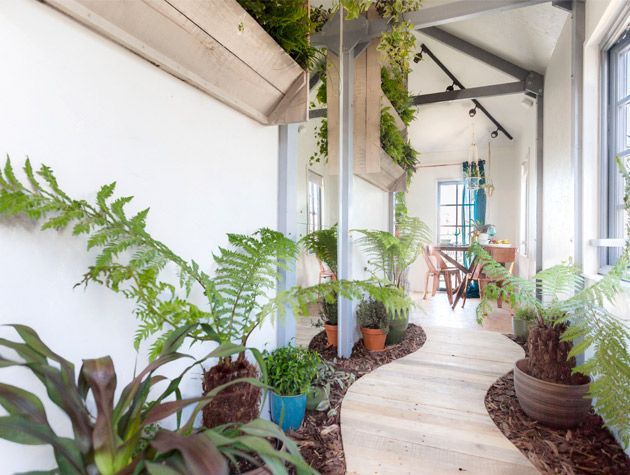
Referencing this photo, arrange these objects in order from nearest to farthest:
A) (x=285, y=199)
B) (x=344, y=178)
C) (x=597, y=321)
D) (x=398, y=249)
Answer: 1. (x=597, y=321)
2. (x=285, y=199)
3. (x=344, y=178)
4. (x=398, y=249)

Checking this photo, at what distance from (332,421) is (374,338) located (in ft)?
3.60

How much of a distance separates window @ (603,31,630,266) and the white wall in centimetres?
199

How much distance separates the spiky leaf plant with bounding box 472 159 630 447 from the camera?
1176 mm

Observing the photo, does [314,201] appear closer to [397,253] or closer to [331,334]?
[397,253]

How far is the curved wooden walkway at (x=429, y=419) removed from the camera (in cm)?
133

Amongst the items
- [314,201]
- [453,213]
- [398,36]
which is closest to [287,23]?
[398,36]

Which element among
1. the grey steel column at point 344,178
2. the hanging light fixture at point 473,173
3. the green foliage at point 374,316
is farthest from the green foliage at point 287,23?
the hanging light fixture at point 473,173

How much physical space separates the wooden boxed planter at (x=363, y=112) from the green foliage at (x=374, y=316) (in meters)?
1.03

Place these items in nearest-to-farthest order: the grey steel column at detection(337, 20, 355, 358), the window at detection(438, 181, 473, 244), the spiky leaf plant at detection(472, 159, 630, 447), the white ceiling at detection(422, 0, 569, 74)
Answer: the spiky leaf plant at detection(472, 159, 630, 447)
the grey steel column at detection(337, 20, 355, 358)
the white ceiling at detection(422, 0, 569, 74)
the window at detection(438, 181, 473, 244)

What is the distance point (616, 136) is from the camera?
1.87 meters

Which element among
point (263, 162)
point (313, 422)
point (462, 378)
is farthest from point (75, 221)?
point (462, 378)

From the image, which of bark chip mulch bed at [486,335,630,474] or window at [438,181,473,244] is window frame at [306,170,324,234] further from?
bark chip mulch bed at [486,335,630,474]

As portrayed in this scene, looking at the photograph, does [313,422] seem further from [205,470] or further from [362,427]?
[205,470]

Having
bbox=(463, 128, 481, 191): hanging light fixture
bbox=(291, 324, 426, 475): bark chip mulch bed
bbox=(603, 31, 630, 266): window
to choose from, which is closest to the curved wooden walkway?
bbox=(291, 324, 426, 475): bark chip mulch bed
